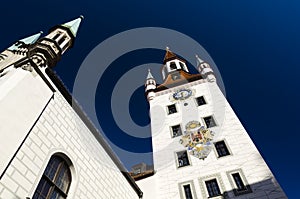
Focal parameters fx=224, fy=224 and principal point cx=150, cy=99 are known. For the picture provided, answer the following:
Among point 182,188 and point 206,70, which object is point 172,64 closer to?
point 206,70

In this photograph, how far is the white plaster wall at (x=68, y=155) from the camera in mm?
6000

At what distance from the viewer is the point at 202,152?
15242 mm

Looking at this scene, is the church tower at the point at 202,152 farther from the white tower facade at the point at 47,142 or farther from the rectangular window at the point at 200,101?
the white tower facade at the point at 47,142

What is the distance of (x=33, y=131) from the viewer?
703 centimetres

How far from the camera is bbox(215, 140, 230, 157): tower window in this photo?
1483 centimetres

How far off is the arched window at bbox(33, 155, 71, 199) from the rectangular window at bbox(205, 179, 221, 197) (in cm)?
841

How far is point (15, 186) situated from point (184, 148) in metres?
12.0

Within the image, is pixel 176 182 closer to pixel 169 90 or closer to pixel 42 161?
pixel 42 161

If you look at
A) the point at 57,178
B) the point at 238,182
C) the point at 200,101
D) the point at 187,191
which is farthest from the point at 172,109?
the point at 57,178

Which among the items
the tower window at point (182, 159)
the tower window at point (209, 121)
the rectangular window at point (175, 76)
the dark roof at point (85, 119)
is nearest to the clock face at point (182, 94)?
the tower window at point (209, 121)

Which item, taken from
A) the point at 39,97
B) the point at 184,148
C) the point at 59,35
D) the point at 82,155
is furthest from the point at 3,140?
the point at 184,148

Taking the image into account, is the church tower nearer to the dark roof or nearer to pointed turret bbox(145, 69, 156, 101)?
pointed turret bbox(145, 69, 156, 101)

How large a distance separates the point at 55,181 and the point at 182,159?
1000 cm

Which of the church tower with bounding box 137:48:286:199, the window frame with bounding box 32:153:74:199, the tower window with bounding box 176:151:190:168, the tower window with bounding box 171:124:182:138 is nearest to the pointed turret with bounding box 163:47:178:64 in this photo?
the church tower with bounding box 137:48:286:199
